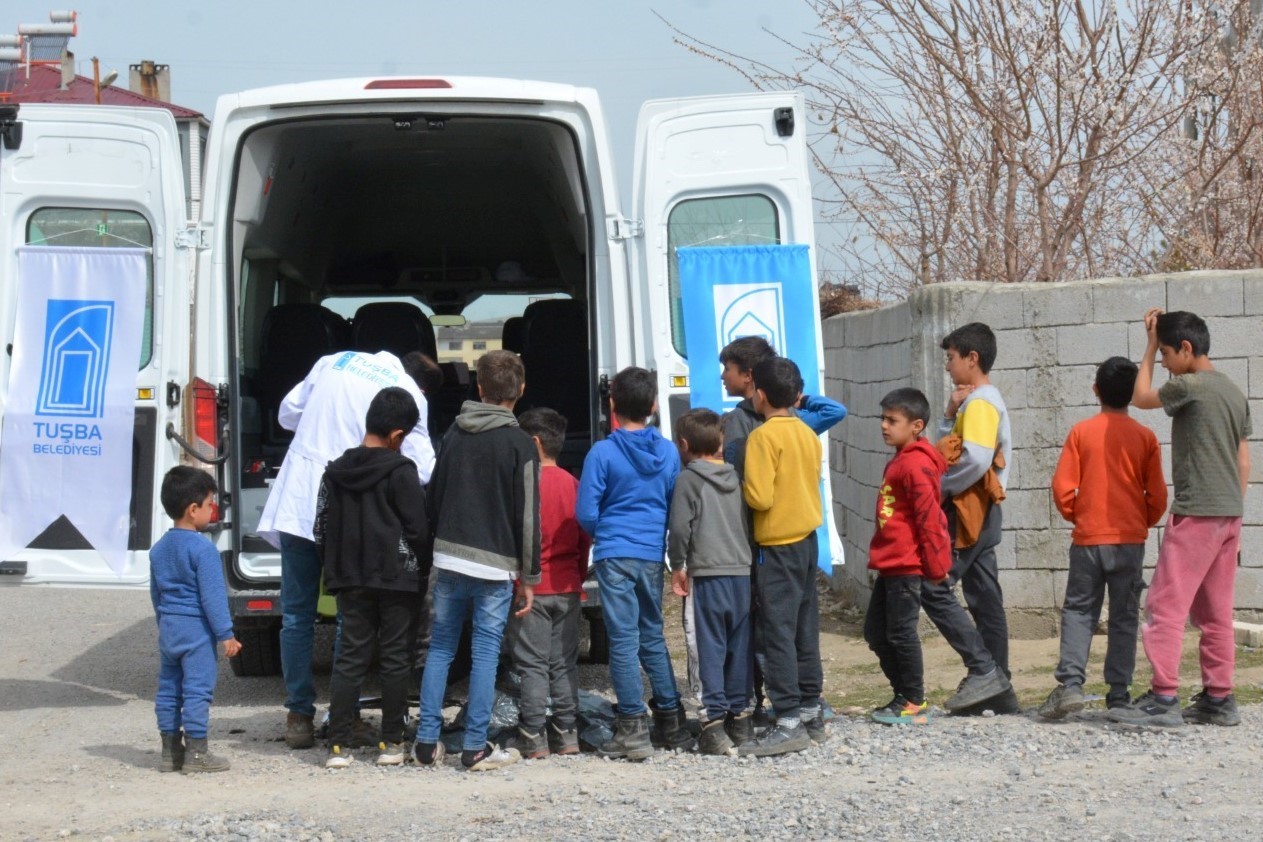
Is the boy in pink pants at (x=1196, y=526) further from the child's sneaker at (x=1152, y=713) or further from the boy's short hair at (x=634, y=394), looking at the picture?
the boy's short hair at (x=634, y=394)

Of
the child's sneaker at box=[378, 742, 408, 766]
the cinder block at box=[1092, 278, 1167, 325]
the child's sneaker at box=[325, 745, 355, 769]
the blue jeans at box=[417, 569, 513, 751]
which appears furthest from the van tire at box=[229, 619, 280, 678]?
the cinder block at box=[1092, 278, 1167, 325]

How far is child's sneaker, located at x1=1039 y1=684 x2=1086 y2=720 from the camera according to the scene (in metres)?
5.96

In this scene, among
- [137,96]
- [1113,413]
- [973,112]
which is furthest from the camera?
[137,96]

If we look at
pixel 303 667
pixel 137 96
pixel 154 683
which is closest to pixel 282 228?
pixel 154 683

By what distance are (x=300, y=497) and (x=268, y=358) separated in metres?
2.36

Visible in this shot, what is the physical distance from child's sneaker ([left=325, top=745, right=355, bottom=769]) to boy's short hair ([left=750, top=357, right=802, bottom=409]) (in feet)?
6.62

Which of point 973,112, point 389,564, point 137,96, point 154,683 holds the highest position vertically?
point 137,96

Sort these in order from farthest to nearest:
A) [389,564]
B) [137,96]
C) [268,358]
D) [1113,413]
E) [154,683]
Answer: [137,96], [268,358], [154,683], [1113,413], [389,564]

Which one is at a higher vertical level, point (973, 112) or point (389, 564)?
point (973, 112)

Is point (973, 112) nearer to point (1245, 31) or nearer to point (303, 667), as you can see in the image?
point (1245, 31)

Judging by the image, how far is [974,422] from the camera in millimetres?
6172

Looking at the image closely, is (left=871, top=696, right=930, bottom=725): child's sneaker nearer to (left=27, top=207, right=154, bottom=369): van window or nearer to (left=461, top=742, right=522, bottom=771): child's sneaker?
(left=461, top=742, right=522, bottom=771): child's sneaker

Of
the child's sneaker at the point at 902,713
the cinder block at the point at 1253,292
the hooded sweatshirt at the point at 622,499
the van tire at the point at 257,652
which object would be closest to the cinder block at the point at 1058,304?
the cinder block at the point at 1253,292

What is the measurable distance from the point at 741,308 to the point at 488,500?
154 cm
